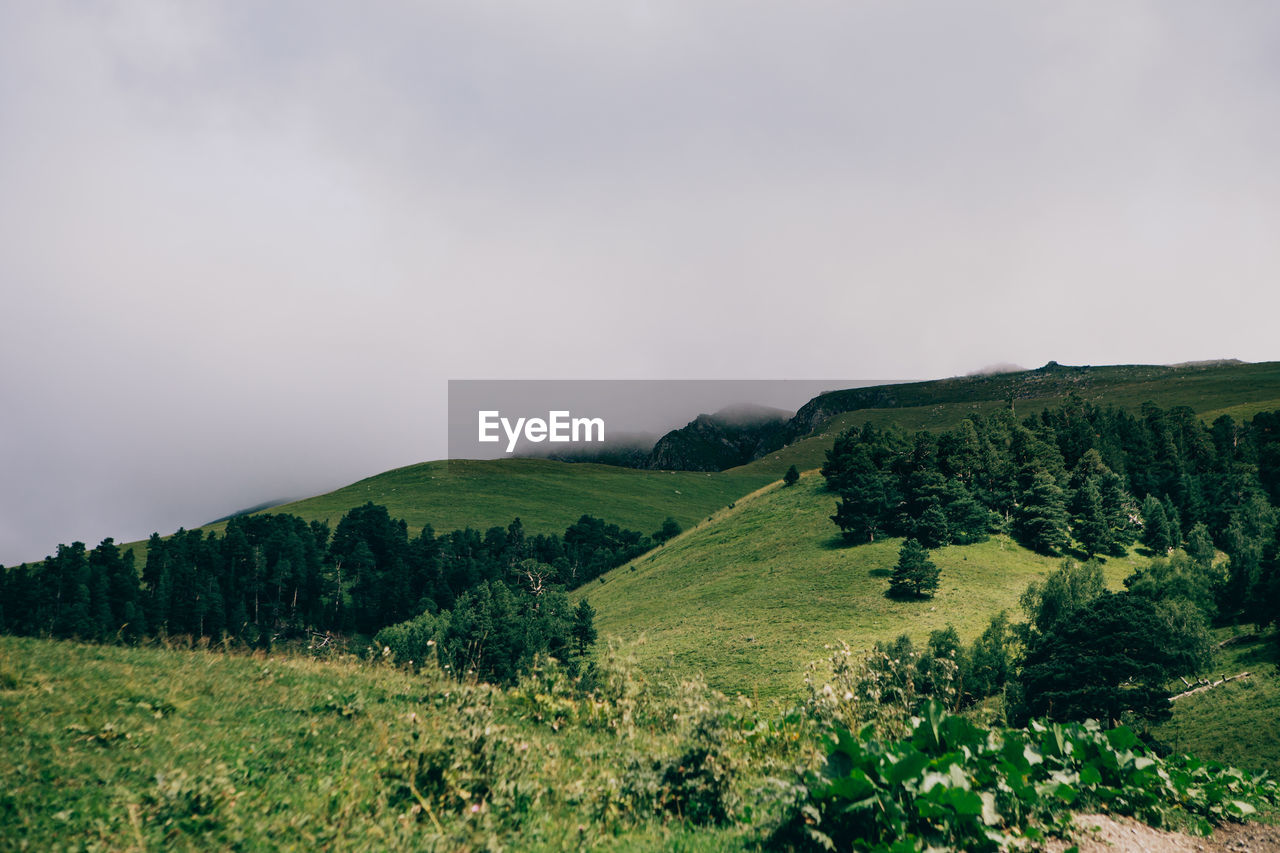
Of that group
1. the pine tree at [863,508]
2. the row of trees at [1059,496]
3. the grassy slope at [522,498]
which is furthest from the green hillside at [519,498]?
the pine tree at [863,508]

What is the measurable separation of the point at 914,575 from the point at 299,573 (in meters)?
110

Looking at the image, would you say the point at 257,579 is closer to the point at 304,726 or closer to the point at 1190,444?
the point at 304,726

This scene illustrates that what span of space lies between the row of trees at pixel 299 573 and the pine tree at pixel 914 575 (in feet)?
176

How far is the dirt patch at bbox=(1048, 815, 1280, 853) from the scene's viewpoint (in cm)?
713

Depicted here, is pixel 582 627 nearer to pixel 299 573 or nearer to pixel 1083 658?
pixel 1083 658

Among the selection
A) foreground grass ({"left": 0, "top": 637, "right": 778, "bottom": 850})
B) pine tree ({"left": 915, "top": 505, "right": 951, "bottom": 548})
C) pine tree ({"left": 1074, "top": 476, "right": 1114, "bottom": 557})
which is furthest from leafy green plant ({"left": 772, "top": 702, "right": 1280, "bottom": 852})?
pine tree ({"left": 1074, "top": 476, "right": 1114, "bottom": 557})

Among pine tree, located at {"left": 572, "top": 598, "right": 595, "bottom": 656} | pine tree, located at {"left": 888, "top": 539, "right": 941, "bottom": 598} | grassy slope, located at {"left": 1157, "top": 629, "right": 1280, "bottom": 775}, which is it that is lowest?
pine tree, located at {"left": 572, "top": 598, "right": 595, "bottom": 656}

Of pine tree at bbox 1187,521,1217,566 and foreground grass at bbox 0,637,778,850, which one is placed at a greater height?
foreground grass at bbox 0,637,778,850

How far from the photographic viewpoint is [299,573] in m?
125

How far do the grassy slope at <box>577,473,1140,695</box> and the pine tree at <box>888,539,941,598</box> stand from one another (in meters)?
1.25

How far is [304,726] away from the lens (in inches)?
367

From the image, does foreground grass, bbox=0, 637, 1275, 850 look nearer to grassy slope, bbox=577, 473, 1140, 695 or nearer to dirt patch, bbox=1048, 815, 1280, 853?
dirt patch, bbox=1048, 815, 1280, 853

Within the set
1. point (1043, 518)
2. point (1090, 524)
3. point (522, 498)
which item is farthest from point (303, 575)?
point (1090, 524)

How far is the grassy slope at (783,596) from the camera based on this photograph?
52812 mm
